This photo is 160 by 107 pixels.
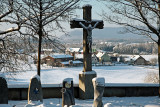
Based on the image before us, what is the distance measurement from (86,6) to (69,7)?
785mm

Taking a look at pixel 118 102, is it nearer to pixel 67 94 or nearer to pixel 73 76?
pixel 67 94

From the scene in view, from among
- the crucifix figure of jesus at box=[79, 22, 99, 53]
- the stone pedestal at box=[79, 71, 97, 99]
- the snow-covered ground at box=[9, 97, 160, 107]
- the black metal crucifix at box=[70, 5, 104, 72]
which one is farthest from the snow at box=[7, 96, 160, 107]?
the crucifix figure of jesus at box=[79, 22, 99, 53]

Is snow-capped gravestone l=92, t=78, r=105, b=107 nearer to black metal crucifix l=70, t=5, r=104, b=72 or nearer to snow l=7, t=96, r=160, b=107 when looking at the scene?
snow l=7, t=96, r=160, b=107

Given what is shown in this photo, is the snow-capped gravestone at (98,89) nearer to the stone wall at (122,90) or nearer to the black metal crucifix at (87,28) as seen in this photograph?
the black metal crucifix at (87,28)

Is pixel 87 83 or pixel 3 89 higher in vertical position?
pixel 3 89

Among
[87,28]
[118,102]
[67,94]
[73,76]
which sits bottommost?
[73,76]

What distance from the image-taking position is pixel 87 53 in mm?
8375

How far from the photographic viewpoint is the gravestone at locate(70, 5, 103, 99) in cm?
820

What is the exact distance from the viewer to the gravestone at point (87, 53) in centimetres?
820

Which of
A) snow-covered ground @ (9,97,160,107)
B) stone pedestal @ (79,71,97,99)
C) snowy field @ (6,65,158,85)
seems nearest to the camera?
snow-covered ground @ (9,97,160,107)

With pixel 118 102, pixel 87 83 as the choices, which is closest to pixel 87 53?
pixel 87 83

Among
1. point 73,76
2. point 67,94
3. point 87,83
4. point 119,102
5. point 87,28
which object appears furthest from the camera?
point 73,76

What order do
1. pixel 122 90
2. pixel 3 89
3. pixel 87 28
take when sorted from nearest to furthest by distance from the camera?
pixel 3 89 < pixel 87 28 < pixel 122 90

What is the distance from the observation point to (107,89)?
8.88m
